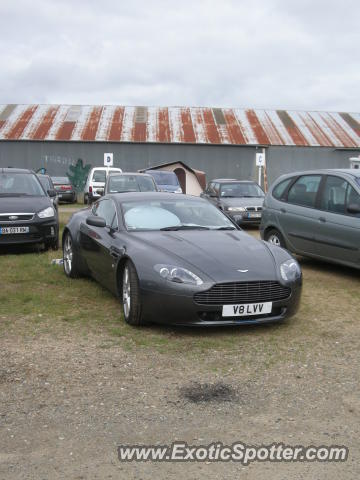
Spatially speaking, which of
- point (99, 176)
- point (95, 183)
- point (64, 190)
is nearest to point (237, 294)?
point (95, 183)

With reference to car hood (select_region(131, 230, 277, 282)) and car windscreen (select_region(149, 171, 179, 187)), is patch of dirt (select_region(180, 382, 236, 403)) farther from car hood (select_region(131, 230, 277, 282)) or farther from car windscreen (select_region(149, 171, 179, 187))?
car windscreen (select_region(149, 171, 179, 187))

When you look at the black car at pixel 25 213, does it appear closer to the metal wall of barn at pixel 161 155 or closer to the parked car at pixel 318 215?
the parked car at pixel 318 215

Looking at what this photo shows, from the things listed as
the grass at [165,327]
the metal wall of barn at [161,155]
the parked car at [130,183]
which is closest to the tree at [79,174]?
the metal wall of barn at [161,155]

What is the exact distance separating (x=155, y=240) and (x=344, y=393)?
9.22 feet

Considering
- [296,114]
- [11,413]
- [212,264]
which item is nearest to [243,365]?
[212,264]

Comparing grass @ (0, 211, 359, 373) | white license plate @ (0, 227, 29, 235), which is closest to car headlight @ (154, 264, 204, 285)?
grass @ (0, 211, 359, 373)

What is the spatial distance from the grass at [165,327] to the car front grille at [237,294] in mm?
360

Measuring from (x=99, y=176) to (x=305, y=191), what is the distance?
58.9 ft

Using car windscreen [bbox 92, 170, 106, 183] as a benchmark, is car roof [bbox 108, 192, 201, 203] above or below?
above

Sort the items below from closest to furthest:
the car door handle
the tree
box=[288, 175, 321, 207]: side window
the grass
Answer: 1. the grass
2. the car door handle
3. box=[288, 175, 321, 207]: side window
4. the tree

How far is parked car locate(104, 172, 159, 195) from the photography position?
57.7ft

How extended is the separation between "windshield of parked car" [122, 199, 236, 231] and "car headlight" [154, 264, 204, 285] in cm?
126

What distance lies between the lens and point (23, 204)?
36.8ft

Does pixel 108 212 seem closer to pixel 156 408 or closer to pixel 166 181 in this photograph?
pixel 156 408
